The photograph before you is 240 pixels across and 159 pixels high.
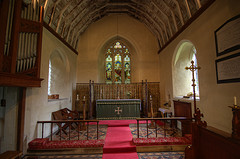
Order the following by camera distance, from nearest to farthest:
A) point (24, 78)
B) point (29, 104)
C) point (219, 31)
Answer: point (24, 78), point (219, 31), point (29, 104)

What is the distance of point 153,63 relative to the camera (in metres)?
10.4

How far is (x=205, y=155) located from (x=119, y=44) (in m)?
9.64

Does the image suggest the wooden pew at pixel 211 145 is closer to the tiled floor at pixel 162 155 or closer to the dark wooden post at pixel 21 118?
the tiled floor at pixel 162 155

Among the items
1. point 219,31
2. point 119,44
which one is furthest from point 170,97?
point 119,44

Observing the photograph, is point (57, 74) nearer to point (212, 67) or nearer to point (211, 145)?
point (212, 67)

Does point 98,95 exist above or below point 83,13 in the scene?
below

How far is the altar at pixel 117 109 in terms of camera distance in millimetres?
8281

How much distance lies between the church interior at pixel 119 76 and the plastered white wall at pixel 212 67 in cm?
3

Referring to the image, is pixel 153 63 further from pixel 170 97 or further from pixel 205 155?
pixel 205 155

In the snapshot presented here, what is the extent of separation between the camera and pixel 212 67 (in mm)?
4441

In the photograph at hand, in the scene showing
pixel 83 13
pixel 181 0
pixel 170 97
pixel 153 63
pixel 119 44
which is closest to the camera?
pixel 181 0

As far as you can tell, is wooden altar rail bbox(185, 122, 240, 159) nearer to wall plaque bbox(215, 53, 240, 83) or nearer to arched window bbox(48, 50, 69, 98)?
wall plaque bbox(215, 53, 240, 83)

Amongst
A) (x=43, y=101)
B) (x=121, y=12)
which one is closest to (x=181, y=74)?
(x=121, y=12)

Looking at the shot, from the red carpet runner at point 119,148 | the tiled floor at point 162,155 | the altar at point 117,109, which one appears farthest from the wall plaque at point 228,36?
the altar at point 117,109
